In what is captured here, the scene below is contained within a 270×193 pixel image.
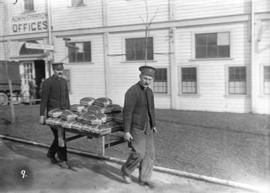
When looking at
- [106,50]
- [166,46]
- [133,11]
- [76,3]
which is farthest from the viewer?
[76,3]

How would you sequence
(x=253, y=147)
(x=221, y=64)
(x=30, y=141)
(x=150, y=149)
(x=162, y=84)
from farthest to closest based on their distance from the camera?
(x=162, y=84) < (x=221, y=64) < (x=30, y=141) < (x=253, y=147) < (x=150, y=149)

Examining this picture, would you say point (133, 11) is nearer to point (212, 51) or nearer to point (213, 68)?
point (212, 51)

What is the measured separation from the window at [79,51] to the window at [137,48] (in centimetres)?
226

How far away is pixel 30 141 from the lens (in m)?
8.28

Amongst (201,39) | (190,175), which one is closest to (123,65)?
(201,39)

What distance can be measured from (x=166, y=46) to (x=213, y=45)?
83.2 inches

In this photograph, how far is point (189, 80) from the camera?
14.9m

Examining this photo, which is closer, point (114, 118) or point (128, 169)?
point (128, 169)

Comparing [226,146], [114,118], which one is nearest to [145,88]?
[114,118]

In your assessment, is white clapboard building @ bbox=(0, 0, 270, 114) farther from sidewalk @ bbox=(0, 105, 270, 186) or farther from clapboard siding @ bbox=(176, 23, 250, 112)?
sidewalk @ bbox=(0, 105, 270, 186)

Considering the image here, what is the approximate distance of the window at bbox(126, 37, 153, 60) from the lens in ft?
51.0

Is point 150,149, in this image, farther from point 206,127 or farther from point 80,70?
point 80,70

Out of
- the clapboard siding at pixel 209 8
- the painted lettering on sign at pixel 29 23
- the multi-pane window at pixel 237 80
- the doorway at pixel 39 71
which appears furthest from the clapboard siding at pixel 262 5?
the doorway at pixel 39 71

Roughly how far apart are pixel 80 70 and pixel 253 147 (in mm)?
11698
